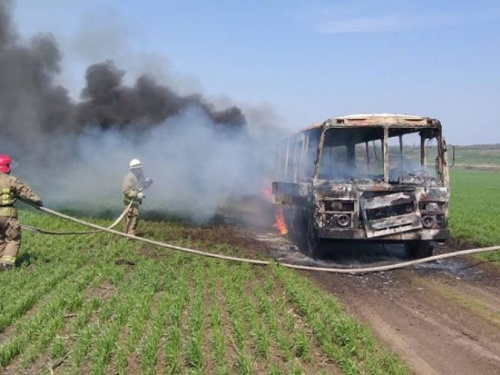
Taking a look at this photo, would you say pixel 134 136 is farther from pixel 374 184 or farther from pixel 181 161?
pixel 374 184

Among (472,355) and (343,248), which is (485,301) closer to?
(472,355)

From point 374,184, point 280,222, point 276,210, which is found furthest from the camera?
point 276,210

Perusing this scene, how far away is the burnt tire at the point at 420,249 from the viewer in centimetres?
1022

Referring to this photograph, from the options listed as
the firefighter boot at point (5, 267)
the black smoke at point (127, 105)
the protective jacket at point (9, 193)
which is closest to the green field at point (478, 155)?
the black smoke at point (127, 105)

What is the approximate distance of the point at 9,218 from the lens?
8.36m

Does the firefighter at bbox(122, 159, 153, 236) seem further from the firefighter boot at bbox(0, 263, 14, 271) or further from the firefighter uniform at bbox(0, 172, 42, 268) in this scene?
the firefighter boot at bbox(0, 263, 14, 271)

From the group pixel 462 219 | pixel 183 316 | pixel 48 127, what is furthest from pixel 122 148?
pixel 183 316

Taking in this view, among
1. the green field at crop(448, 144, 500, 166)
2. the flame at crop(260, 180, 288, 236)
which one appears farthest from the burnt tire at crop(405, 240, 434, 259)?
the green field at crop(448, 144, 500, 166)

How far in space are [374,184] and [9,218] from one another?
615cm

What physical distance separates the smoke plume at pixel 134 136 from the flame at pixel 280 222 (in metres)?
1.34

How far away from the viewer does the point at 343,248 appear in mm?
11859

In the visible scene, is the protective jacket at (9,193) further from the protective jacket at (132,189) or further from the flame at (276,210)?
the flame at (276,210)

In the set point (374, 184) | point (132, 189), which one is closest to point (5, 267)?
point (132, 189)

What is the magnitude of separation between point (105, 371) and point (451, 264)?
7899 mm
